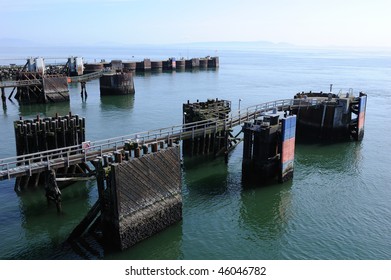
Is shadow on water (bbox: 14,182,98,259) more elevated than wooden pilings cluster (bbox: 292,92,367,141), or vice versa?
wooden pilings cluster (bbox: 292,92,367,141)

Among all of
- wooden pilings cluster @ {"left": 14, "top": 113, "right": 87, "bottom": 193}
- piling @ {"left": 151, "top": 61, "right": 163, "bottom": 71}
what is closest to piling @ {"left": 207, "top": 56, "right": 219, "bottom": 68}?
piling @ {"left": 151, "top": 61, "right": 163, "bottom": 71}

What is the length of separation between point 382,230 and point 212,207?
37.7 ft

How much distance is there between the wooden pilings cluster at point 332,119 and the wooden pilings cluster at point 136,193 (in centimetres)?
2906

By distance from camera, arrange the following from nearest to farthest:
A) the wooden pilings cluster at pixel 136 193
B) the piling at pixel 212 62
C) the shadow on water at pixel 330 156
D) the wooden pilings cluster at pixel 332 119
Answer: the wooden pilings cluster at pixel 136 193 → the shadow on water at pixel 330 156 → the wooden pilings cluster at pixel 332 119 → the piling at pixel 212 62

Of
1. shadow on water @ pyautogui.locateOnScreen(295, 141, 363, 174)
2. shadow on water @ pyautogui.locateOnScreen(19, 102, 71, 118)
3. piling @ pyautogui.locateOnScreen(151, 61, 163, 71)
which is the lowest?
shadow on water @ pyautogui.locateOnScreen(295, 141, 363, 174)

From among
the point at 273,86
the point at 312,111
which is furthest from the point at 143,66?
the point at 312,111

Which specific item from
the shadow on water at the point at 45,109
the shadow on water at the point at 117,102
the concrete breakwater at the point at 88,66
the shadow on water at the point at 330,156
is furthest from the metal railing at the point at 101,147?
the concrete breakwater at the point at 88,66

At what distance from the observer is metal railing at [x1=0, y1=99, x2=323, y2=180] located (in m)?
23.6

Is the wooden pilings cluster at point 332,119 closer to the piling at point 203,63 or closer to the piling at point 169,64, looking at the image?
the piling at point 169,64

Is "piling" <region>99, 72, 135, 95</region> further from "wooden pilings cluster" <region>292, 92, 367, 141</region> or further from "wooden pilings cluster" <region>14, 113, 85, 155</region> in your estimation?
"wooden pilings cluster" <region>14, 113, 85, 155</region>

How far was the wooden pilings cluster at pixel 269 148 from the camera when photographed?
101 ft

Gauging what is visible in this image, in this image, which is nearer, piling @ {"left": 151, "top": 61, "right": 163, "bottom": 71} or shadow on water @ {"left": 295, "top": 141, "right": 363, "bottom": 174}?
shadow on water @ {"left": 295, "top": 141, "right": 363, "bottom": 174}

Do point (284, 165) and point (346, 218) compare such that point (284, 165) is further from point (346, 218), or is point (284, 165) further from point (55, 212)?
point (55, 212)

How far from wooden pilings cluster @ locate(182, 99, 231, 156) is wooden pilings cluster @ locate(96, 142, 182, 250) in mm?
12860
